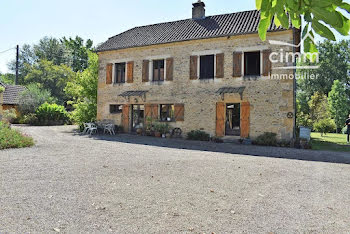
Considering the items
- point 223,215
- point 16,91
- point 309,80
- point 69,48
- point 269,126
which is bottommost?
point 223,215

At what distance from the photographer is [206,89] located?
13.8 m

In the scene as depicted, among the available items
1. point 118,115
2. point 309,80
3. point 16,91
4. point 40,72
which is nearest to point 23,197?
point 118,115

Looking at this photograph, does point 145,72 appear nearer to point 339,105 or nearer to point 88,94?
point 88,94

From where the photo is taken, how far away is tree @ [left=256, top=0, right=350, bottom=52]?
1.04 metres

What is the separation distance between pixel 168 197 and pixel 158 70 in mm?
12241

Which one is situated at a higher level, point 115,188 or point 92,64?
point 92,64

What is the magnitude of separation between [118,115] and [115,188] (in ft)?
40.2

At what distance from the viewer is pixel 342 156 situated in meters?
8.99

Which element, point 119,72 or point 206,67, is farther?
point 119,72

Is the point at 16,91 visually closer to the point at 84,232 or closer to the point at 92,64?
the point at 92,64

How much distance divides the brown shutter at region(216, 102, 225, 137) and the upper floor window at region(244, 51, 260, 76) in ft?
7.10

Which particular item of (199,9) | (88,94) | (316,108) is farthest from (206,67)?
(316,108)

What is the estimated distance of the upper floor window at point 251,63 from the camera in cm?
1296

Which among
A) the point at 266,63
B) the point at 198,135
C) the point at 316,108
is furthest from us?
the point at 316,108
